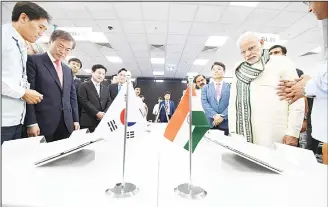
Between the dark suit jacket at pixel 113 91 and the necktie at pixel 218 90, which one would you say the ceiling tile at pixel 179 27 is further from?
the necktie at pixel 218 90

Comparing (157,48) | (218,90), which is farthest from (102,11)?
(218,90)

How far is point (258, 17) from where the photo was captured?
12.8ft

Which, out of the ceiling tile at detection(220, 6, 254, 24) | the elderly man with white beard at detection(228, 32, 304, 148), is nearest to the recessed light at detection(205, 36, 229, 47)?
the ceiling tile at detection(220, 6, 254, 24)

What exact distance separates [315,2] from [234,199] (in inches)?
28.0

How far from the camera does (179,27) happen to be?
457cm

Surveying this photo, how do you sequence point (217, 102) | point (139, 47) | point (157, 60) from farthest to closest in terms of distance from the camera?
point (157, 60) < point (139, 47) < point (217, 102)

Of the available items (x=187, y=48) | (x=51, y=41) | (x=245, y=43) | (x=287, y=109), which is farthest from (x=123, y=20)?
(x=287, y=109)

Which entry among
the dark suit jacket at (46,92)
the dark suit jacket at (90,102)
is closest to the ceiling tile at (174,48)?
the dark suit jacket at (90,102)

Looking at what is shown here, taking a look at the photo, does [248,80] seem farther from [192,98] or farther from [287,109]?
[192,98]

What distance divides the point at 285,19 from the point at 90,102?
12.6ft

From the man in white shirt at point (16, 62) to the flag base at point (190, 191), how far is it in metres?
1.04

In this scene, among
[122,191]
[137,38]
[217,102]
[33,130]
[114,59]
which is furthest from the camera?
[114,59]

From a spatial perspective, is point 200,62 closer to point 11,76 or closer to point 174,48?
point 174,48

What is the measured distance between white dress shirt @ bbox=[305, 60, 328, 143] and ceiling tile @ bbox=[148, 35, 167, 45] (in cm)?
474
